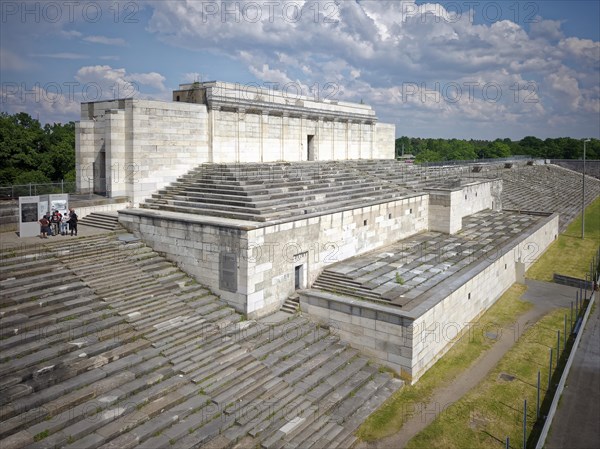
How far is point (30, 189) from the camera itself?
2292 cm

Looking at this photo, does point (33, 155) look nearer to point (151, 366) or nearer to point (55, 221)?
point (55, 221)

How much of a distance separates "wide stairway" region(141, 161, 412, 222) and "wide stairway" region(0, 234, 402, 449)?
396 centimetres

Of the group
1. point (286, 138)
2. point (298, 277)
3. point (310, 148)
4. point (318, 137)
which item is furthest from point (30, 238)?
point (318, 137)

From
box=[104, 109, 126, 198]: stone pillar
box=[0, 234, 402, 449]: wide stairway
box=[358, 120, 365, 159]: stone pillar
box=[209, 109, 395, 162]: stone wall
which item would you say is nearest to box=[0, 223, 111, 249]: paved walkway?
box=[0, 234, 402, 449]: wide stairway

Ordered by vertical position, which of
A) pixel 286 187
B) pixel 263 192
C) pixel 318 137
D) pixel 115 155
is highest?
pixel 318 137

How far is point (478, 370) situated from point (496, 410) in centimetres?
271

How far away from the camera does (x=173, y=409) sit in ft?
43.1

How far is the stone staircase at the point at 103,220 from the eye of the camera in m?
22.3

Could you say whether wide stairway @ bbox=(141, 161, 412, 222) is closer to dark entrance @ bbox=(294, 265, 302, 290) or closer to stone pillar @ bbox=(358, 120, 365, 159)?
dark entrance @ bbox=(294, 265, 302, 290)

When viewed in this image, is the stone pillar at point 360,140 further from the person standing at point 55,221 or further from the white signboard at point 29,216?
the white signboard at point 29,216

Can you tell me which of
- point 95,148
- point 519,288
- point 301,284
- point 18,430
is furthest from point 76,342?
point 519,288

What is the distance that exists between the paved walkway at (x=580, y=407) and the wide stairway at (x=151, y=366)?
5053 mm

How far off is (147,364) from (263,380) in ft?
11.7

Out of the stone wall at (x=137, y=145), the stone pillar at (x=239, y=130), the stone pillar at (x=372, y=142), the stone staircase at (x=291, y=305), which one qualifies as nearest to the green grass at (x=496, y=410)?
the stone staircase at (x=291, y=305)
